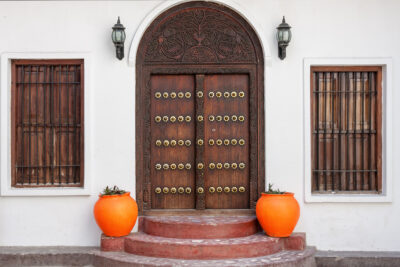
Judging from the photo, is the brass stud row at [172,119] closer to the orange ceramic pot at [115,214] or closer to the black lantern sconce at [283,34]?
the orange ceramic pot at [115,214]

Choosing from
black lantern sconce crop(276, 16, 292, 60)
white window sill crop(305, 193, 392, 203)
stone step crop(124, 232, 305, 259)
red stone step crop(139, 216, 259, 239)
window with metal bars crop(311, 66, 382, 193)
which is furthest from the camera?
window with metal bars crop(311, 66, 382, 193)

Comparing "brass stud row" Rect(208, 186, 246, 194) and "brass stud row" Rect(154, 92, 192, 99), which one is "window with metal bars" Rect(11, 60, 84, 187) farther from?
"brass stud row" Rect(208, 186, 246, 194)

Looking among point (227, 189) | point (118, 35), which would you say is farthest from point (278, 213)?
point (118, 35)

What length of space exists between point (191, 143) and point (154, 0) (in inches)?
83.4

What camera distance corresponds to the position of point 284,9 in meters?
5.85

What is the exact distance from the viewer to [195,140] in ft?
19.8

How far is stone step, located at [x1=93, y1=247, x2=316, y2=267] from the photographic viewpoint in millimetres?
5035

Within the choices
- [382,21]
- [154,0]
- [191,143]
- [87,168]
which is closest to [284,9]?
[382,21]

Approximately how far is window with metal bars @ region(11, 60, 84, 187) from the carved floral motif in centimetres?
129

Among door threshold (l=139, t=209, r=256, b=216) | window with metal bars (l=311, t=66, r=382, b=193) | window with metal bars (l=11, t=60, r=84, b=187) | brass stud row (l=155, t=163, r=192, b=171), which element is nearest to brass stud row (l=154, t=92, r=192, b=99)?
brass stud row (l=155, t=163, r=192, b=171)

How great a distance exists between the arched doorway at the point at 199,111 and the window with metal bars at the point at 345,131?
83cm

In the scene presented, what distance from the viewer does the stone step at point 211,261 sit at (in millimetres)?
5035

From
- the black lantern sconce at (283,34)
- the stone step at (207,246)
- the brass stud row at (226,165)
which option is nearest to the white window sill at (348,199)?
the stone step at (207,246)

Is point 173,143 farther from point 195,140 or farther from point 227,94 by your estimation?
point 227,94
